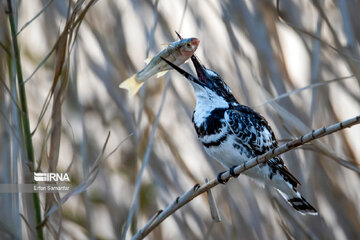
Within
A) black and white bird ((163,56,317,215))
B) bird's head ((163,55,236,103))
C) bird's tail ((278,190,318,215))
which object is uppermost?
bird's head ((163,55,236,103))

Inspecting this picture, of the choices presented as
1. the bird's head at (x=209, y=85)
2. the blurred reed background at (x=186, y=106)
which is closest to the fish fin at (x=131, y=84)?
the blurred reed background at (x=186, y=106)

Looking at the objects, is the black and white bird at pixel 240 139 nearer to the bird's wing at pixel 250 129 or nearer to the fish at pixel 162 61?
the bird's wing at pixel 250 129

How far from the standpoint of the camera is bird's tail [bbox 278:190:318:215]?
1.63m

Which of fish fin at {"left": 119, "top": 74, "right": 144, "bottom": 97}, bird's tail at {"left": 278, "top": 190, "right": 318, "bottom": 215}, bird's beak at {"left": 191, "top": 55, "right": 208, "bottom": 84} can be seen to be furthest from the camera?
bird's beak at {"left": 191, "top": 55, "right": 208, "bottom": 84}

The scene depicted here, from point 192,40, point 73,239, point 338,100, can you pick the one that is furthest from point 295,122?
point 73,239

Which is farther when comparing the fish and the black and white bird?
the black and white bird

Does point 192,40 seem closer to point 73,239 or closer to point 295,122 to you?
point 295,122

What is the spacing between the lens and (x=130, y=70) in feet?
5.62

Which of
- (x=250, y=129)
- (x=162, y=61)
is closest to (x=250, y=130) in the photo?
(x=250, y=129)

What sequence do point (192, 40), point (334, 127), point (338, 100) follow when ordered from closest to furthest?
1. point (334, 127)
2. point (192, 40)
3. point (338, 100)

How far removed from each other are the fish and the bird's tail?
0.64 metres

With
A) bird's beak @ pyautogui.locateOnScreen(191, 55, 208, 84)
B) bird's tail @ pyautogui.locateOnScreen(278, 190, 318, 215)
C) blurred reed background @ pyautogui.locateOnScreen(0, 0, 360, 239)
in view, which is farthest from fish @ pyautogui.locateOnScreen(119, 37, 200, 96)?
bird's tail @ pyautogui.locateOnScreen(278, 190, 318, 215)

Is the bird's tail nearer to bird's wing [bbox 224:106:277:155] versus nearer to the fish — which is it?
bird's wing [bbox 224:106:277:155]

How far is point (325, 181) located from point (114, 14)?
972mm
